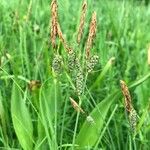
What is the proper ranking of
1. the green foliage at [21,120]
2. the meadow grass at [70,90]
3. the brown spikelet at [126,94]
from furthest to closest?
the green foliage at [21,120], the meadow grass at [70,90], the brown spikelet at [126,94]

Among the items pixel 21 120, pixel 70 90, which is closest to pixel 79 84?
pixel 21 120

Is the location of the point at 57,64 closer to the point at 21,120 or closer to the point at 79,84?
the point at 79,84

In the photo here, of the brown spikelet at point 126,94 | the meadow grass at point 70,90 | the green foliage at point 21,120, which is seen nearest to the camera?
the brown spikelet at point 126,94

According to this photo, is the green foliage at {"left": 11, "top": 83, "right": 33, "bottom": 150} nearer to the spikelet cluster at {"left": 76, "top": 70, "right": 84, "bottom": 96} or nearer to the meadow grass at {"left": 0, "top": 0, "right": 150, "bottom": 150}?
the meadow grass at {"left": 0, "top": 0, "right": 150, "bottom": 150}

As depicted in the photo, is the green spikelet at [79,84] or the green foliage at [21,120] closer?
the green spikelet at [79,84]

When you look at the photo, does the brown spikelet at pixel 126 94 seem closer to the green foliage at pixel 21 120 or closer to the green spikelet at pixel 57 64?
the green spikelet at pixel 57 64

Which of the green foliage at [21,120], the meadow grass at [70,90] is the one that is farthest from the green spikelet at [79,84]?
the green foliage at [21,120]

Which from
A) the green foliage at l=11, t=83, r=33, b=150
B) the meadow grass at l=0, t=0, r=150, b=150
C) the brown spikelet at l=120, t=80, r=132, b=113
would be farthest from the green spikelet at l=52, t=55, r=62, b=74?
the green foliage at l=11, t=83, r=33, b=150

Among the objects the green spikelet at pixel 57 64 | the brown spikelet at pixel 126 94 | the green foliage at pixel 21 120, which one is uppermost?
the green spikelet at pixel 57 64

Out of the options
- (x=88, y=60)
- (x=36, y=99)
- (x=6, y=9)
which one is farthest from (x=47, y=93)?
(x=6, y=9)
